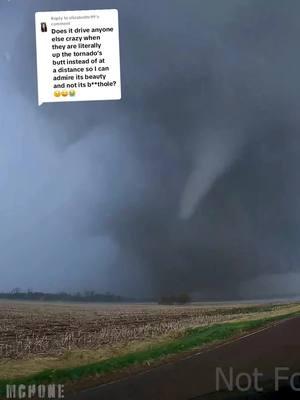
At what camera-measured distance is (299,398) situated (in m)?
3.97

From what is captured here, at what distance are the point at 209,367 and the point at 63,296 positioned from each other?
49.0 inches

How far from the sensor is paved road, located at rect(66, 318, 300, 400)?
150 inches

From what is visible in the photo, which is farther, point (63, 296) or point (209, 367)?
point (63, 296)

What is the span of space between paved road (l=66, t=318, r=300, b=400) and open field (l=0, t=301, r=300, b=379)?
0.73 feet

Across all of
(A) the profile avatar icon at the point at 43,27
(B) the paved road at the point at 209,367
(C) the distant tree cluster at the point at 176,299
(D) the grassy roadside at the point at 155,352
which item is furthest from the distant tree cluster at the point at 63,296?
(A) the profile avatar icon at the point at 43,27

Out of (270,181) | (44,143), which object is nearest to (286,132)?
(270,181)

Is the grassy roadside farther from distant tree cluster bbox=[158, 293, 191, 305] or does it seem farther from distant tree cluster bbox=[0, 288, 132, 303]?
distant tree cluster bbox=[0, 288, 132, 303]

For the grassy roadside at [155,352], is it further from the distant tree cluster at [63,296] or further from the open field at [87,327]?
the distant tree cluster at [63,296]
